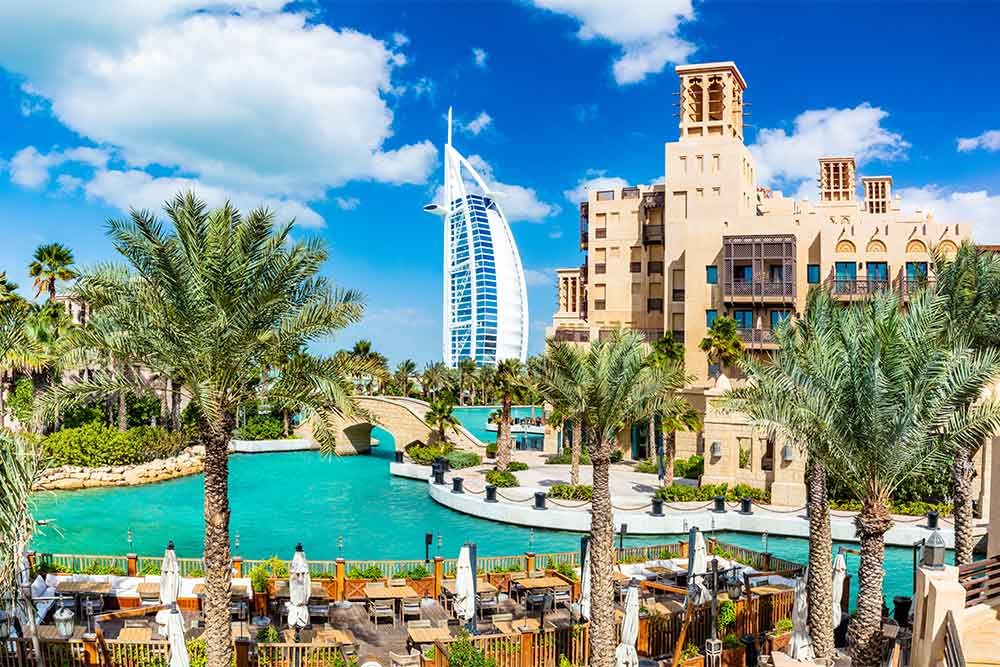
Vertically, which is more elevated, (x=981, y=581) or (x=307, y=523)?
(x=981, y=581)

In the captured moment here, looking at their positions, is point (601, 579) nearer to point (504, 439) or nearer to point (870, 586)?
point (870, 586)

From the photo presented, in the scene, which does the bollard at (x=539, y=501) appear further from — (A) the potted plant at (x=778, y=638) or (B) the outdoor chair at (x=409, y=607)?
(A) the potted plant at (x=778, y=638)

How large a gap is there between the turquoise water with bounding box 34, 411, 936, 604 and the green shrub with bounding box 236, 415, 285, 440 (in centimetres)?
964

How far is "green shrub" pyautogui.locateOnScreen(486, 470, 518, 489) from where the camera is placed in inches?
1452

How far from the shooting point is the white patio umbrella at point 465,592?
663 inches

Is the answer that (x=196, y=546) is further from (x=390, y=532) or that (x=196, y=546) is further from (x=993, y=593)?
(x=993, y=593)

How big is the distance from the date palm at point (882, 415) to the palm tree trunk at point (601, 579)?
13.1ft

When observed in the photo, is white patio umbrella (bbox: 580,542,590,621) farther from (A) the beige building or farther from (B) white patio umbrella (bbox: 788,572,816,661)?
(A) the beige building

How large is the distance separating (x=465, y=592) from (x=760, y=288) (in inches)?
1233

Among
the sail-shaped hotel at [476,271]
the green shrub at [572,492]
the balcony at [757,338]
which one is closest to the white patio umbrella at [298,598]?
the green shrub at [572,492]

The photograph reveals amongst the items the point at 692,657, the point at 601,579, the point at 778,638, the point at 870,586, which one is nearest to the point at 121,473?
the point at 601,579

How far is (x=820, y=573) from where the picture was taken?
15.6 meters

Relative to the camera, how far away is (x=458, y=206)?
136625 mm

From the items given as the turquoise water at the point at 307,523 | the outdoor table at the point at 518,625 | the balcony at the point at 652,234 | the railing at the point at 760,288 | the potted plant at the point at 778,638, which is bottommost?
the turquoise water at the point at 307,523
